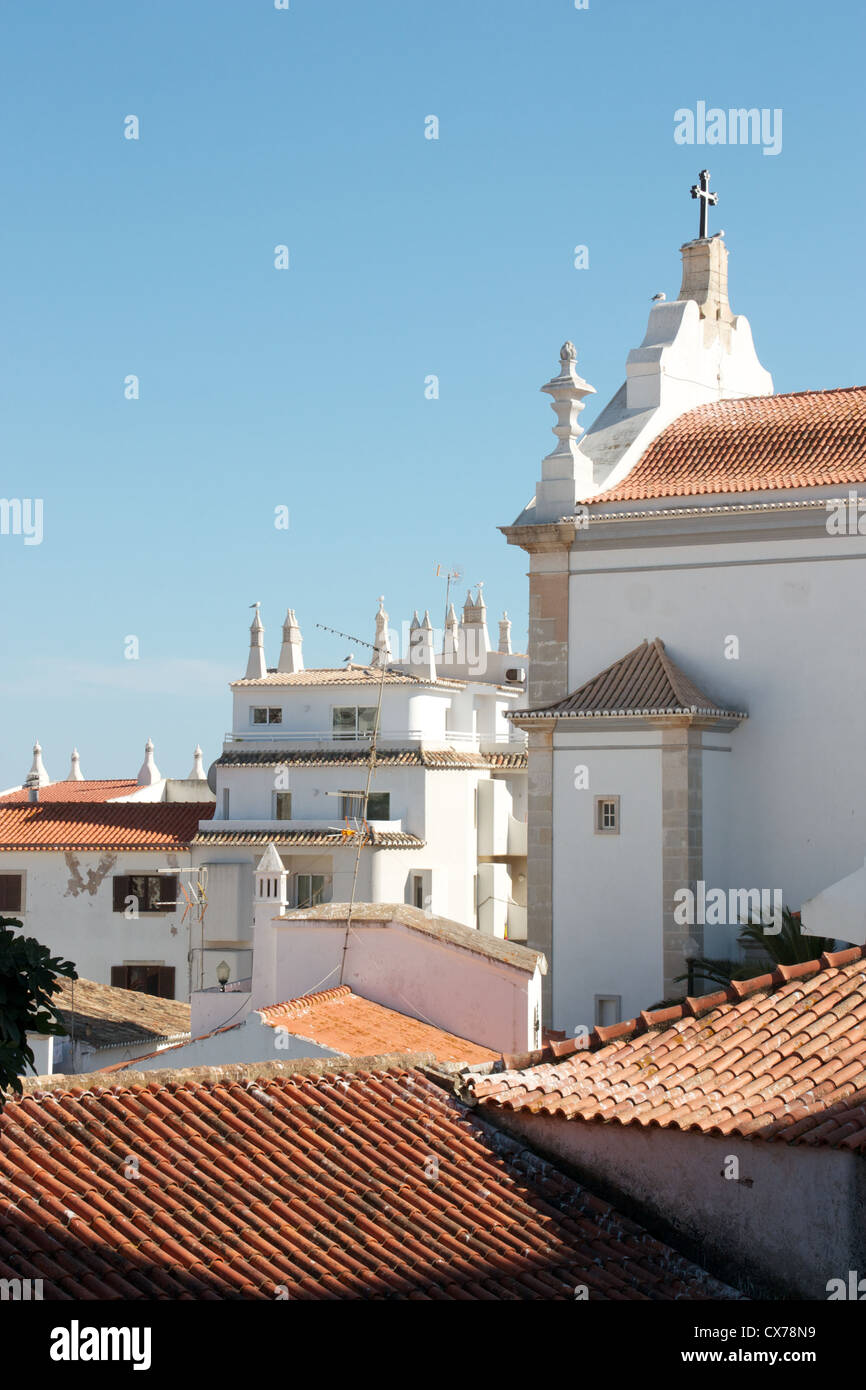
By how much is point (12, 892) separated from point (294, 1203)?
38100mm

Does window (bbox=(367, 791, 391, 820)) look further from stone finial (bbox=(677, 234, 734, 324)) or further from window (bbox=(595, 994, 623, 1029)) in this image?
window (bbox=(595, 994, 623, 1029))

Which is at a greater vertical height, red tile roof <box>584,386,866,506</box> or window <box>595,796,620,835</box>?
red tile roof <box>584,386,866,506</box>

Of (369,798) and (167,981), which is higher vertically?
(369,798)

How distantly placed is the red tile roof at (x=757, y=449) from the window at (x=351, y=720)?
19.8 metres

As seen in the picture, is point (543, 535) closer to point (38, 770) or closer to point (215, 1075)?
point (215, 1075)

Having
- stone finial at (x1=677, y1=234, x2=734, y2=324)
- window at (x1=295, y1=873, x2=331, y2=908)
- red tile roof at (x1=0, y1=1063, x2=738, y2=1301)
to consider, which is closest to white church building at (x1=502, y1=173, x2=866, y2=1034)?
stone finial at (x1=677, y1=234, x2=734, y2=324)

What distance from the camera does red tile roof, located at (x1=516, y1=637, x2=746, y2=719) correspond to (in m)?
24.8

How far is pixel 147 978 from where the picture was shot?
45.7 m

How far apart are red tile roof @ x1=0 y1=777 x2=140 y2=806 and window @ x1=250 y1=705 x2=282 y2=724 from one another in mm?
5654

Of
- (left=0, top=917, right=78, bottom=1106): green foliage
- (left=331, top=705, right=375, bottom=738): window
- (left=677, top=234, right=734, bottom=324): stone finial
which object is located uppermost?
(left=677, top=234, right=734, bottom=324): stone finial

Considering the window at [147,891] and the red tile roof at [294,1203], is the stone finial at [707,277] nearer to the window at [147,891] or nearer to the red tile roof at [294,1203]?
the window at [147,891]

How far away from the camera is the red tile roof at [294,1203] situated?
938 cm

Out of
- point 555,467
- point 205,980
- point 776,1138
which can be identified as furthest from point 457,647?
point 776,1138

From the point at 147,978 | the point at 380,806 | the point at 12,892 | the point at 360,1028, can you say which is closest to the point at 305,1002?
the point at 360,1028
